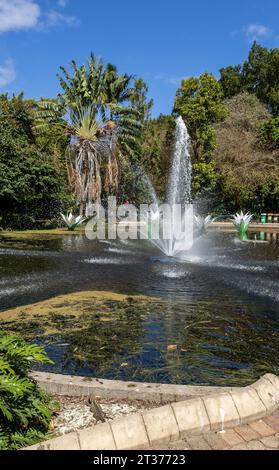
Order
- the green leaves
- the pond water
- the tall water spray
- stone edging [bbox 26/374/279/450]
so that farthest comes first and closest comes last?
the tall water spray → the green leaves → the pond water → stone edging [bbox 26/374/279/450]

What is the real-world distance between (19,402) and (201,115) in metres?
29.2

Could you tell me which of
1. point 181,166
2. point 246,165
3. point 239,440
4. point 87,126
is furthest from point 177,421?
point 181,166

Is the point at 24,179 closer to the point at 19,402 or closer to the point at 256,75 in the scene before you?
the point at 19,402

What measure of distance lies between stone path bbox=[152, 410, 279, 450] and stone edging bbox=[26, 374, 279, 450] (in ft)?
0.12

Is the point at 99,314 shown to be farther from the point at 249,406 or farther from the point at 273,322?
the point at 249,406

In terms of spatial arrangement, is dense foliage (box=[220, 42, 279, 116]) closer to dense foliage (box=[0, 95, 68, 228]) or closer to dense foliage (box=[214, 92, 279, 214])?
dense foliage (box=[214, 92, 279, 214])

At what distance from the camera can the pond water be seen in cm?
415

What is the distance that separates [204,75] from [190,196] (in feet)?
28.7

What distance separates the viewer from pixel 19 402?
2582mm

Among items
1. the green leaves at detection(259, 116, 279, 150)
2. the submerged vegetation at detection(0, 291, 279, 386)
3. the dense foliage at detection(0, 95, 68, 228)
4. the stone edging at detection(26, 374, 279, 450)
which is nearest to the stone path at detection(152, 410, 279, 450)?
the stone edging at detection(26, 374, 279, 450)

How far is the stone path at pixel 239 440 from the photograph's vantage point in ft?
8.29

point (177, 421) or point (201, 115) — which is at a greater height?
point (201, 115)

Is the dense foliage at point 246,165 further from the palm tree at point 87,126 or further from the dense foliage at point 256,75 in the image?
the dense foliage at point 256,75
